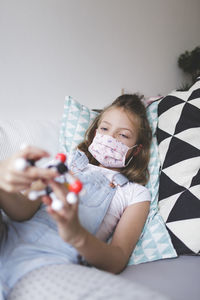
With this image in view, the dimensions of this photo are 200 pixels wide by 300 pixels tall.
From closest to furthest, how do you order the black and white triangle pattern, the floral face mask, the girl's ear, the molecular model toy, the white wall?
1. the molecular model toy
2. the black and white triangle pattern
3. the floral face mask
4. the girl's ear
5. the white wall

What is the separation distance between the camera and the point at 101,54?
5.04 feet

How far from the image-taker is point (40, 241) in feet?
2.36

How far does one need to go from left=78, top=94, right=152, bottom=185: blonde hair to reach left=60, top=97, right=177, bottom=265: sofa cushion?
3 cm

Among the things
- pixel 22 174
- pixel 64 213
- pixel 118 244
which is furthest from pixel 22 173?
pixel 118 244

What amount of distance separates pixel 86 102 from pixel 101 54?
0.99ft

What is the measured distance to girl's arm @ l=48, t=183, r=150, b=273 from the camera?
50cm

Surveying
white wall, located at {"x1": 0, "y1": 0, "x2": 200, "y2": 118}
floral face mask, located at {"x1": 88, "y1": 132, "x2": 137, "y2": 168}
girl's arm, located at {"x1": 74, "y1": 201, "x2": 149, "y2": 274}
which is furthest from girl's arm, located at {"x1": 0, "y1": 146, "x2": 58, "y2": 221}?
white wall, located at {"x1": 0, "y1": 0, "x2": 200, "y2": 118}

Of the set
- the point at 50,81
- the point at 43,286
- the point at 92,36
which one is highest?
the point at 92,36

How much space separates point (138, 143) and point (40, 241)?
23.0 inches

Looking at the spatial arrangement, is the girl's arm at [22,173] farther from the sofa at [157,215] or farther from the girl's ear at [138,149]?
the girl's ear at [138,149]

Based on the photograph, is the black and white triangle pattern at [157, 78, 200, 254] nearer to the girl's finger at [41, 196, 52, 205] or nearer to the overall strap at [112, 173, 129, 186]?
the overall strap at [112, 173, 129, 186]

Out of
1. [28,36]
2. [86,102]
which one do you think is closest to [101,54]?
[86,102]

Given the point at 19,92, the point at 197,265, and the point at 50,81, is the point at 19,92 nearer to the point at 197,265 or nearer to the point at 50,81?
the point at 50,81

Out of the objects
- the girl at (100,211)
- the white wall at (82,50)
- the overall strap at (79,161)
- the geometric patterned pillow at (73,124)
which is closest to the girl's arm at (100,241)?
the girl at (100,211)
